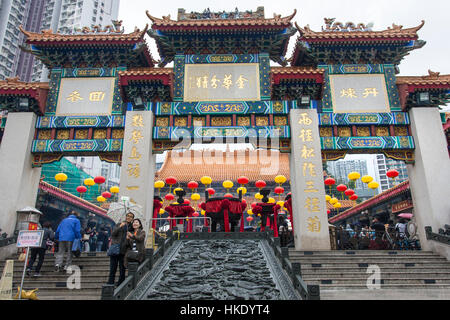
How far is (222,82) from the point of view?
1366cm

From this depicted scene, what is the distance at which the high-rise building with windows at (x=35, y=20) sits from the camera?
2119 inches

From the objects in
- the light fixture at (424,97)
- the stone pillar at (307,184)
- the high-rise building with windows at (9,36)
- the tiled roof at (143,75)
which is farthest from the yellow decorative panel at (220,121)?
the high-rise building with windows at (9,36)

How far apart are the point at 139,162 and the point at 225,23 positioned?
699cm

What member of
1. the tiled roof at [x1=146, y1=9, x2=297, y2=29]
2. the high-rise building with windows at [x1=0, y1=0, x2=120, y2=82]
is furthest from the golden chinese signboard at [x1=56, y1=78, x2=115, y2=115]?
the high-rise building with windows at [x1=0, y1=0, x2=120, y2=82]

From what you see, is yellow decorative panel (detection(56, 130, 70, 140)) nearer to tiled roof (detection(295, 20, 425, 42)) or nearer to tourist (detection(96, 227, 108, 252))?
tourist (detection(96, 227, 108, 252))

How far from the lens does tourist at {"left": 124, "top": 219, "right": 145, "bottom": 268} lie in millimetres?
6352

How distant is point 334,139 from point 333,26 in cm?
528

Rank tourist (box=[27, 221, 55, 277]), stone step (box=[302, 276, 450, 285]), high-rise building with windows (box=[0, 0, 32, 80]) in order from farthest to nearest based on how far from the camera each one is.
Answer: high-rise building with windows (box=[0, 0, 32, 80])
tourist (box=[27, 221, 55, 277])
stone step (box=[302, 276, 450, 285])

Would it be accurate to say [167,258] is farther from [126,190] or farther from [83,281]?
[126,190]

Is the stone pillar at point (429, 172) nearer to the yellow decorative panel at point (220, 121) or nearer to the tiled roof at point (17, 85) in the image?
the yellow decorative panel at point (220, 121)

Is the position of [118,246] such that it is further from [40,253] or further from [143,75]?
[143,75]

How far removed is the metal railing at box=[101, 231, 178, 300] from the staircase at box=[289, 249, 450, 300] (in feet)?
12.3
